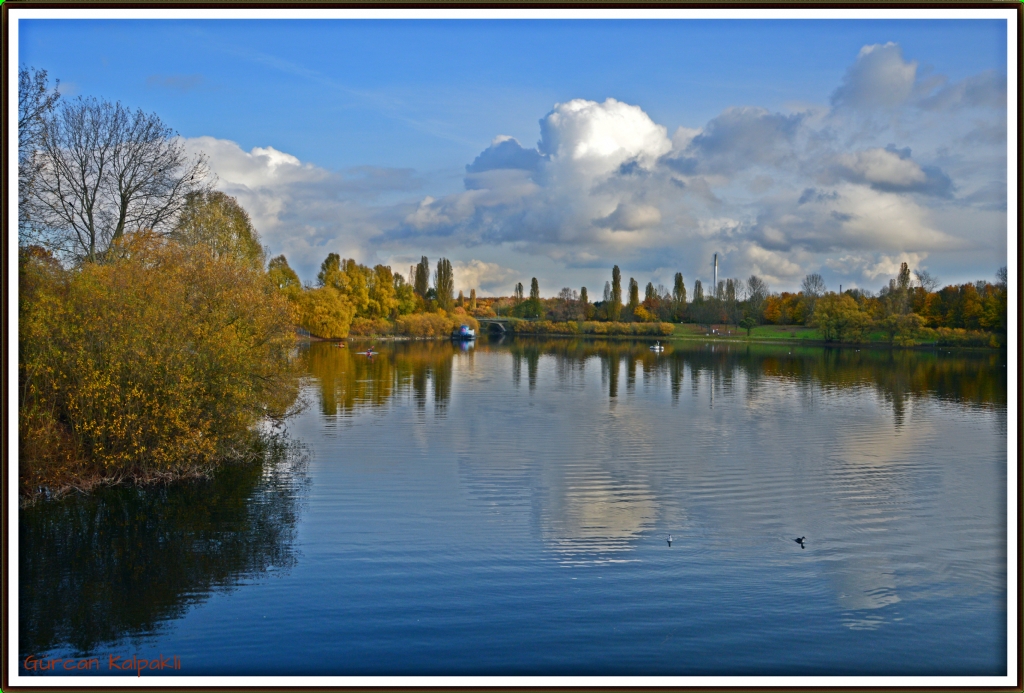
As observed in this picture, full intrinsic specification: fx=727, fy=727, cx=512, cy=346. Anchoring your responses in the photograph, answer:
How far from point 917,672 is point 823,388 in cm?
3427

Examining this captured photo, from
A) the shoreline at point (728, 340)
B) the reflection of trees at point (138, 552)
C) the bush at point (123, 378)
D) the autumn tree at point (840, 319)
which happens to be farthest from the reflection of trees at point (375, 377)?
the autumn tree at point (840, 319)

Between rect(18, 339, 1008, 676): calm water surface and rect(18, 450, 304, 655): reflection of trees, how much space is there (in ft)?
0.17

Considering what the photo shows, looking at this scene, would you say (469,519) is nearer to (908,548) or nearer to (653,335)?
(908,548)

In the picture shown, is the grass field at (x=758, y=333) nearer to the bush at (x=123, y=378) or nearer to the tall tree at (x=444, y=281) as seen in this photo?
the tall tree at (x=444, y=281)

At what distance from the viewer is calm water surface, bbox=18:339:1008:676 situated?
948 centimetres

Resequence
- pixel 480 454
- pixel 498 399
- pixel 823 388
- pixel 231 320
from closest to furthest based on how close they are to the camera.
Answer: pixel 231 320
pixel 480 454
pixel 498 399
pixel 823 388

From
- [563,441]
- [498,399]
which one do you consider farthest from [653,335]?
[563,441]

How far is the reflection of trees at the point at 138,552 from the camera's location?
10.0 m

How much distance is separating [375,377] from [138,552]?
31141 mm

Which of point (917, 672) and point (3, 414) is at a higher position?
point (3, 414)

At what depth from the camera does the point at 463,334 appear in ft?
359

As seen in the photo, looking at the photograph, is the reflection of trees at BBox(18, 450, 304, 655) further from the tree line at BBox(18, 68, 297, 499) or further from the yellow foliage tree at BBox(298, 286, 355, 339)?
the yellow foliage tree at BBox(298, 286, 355, 339)

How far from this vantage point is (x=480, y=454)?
21562mm

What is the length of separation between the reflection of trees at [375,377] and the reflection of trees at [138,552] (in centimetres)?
739
